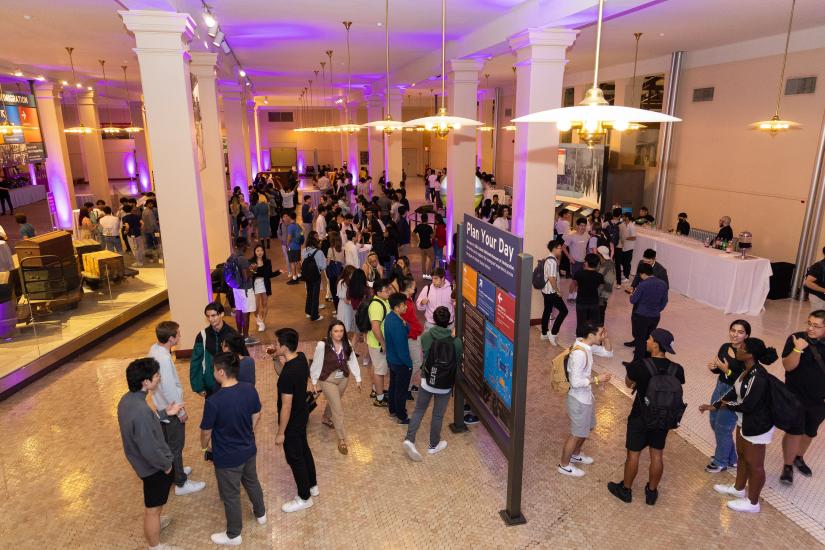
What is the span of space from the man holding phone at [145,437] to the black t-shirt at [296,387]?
88 cm

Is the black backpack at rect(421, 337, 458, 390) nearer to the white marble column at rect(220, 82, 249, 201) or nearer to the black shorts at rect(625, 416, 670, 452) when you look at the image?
the black shorts at rect(625, 416, 670, 452)

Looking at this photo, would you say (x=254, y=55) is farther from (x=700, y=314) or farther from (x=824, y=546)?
(x=824, y=546)

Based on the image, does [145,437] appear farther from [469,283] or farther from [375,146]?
[375,146]

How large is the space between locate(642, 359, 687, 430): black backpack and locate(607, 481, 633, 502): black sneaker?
0.70 meters

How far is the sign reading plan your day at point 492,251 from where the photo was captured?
4152 millimetres

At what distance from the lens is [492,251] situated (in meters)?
4.54

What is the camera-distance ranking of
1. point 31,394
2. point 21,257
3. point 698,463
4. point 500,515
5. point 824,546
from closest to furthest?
point 824,546 < point 500,515 < point 698,463 < point 31,394 < point 21,257

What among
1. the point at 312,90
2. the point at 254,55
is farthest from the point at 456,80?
the point at 312,90

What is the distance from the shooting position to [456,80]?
36.1 ft

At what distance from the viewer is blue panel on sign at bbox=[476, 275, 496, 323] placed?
181 inches

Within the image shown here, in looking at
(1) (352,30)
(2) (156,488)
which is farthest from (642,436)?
(1) (352,30)

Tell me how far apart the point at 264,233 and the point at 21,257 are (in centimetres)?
567

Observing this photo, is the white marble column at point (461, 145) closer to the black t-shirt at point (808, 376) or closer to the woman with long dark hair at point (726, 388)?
the woman with long dark hair at point (726, 388)

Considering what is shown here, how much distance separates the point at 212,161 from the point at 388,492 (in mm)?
8251
